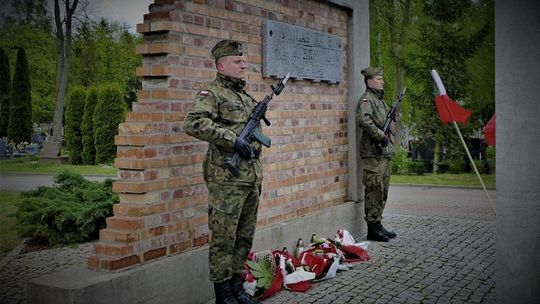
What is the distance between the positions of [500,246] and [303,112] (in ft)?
10.3

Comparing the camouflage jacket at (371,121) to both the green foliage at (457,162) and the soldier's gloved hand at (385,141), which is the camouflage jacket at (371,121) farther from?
the green foliage at (457,162)

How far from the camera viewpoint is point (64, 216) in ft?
23.4

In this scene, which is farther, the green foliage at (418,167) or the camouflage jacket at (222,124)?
the green foliage at (418,167)

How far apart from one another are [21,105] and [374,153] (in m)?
21.6

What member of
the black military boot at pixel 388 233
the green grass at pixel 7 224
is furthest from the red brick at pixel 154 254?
the black military boot at pixel 388 233

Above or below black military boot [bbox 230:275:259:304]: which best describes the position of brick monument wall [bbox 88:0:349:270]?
above

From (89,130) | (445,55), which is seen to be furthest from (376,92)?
(89,130)

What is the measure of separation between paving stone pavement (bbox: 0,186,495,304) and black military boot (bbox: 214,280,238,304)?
0.50 m

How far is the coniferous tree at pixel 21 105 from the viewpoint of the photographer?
82.0 feet

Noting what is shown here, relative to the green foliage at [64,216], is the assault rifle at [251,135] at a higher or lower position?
higher

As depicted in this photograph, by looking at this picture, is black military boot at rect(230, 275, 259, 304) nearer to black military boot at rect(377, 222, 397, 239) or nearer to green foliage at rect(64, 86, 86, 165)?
black military boot at rect(377, 222, 397, 239)

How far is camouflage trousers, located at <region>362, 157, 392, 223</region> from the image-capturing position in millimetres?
7211

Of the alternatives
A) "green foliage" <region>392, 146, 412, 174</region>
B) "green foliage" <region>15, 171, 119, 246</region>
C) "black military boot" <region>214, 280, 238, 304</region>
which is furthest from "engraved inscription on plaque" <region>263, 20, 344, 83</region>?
"green foliage" <region>392, 146, 412, 174</region>

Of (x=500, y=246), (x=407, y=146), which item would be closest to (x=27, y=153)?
(x=407, y=146)
